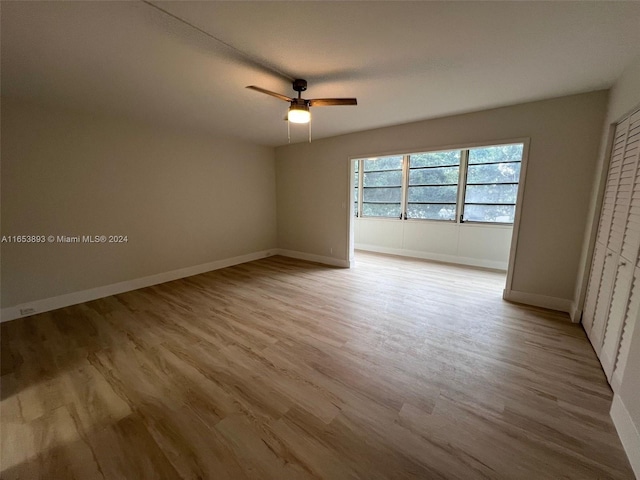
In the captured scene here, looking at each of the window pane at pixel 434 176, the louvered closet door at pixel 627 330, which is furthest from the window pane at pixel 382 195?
the louvered closet door at pixel 627 330

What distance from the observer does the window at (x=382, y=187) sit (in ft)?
19.8

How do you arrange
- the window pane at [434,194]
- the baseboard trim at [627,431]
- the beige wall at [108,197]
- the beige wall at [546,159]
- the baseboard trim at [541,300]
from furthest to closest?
1. the window pane at [434,194]
2. the baseboard trim at [541,300]
3. the beige wall at [108,197]
4. the beige wall at [546,159]
5. the baseboard trim at [627,431]

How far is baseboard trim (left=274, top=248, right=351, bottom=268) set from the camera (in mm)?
5043

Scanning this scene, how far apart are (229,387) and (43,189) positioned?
3.38 meters

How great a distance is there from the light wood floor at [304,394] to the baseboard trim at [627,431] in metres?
0.04

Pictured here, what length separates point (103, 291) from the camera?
11.7ft

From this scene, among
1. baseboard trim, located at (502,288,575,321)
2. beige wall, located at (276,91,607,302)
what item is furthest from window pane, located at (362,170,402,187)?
baseboard trim, located at (502,288,575,321)

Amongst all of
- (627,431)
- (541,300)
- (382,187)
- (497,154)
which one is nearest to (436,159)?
(497,154)

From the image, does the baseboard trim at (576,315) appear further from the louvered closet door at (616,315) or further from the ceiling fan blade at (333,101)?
the ceiling fan blade at (333,101)

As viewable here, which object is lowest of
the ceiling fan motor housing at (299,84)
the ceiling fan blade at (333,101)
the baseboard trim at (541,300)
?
the baseboard trim at (541,300)

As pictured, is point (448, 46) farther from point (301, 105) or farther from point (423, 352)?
point (423, 352)

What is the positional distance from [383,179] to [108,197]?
539cm

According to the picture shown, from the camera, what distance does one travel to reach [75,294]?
11.0ft

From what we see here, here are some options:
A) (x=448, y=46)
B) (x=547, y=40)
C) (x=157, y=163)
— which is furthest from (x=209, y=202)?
(x=547, y=40)
